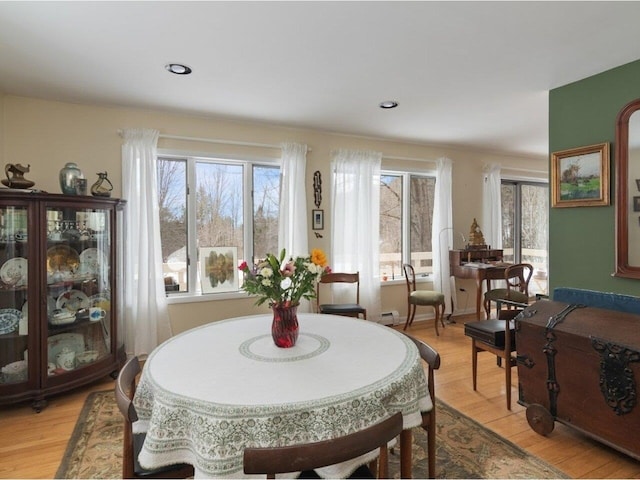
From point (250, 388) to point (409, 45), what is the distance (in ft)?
7.01

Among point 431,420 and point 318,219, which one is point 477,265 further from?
point 431,420

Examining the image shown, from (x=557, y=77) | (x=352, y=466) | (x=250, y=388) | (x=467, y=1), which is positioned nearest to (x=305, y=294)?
(x=250, y=388)

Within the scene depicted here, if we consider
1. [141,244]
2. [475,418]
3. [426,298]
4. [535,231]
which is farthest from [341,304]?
[535,231]

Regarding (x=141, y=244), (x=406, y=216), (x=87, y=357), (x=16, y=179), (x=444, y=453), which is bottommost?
(x=444, y=453)

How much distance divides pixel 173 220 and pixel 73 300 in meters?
1.15

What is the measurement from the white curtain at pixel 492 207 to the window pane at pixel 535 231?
80cm

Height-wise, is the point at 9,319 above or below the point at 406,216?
below

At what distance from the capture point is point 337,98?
10.1ft

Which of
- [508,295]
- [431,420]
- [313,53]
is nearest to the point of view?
[431,420]

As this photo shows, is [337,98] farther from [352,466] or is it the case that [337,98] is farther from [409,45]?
[352,466]

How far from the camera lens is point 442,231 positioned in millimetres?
4836

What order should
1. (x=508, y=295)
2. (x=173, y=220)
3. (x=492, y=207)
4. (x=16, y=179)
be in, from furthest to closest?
(x=492, y=207)
(x=508, y=295)
(x=173, y=220)
(x=16, y=179)

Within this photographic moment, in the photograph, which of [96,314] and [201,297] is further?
[201,297]

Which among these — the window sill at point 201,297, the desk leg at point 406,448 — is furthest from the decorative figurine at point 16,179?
the desk leg at point 406,448
